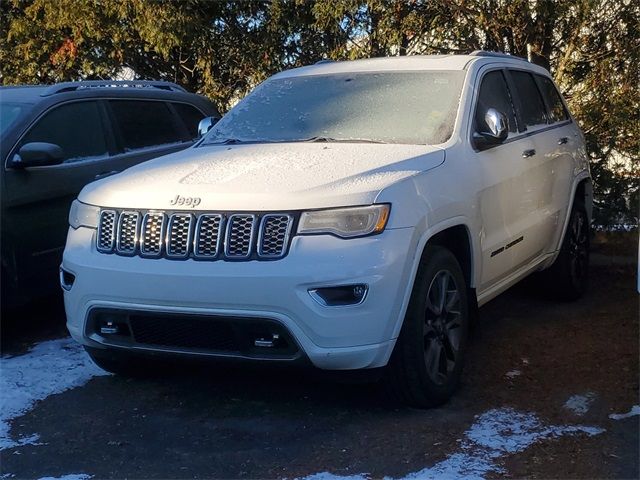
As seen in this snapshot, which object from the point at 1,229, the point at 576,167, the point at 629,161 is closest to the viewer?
the point at 1,229

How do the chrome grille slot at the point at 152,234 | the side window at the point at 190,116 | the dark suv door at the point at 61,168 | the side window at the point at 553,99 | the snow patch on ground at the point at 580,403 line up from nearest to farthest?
the chrome grille slot at the point at 152,234 → the snow patch on ground at the point at 580,403 → the dark suv door at the point at 61,168 → the side window at the point at 553,99 → the side window at the point at 190,116

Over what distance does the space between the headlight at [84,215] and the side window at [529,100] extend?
2.95 meters

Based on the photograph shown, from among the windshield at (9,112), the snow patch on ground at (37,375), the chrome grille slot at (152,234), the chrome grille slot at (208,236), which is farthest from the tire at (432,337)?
the windshield at (9,112)

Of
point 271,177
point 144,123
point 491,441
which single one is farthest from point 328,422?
point 144,123

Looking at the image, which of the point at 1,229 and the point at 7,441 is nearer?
the point at 7,441

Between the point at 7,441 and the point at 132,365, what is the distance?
95 centimetres

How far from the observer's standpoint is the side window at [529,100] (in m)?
6.00

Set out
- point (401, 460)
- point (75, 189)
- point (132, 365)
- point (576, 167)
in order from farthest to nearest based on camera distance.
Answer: point (576, 167) < point (75, 189) < point (132, 365) < point (401, 460)

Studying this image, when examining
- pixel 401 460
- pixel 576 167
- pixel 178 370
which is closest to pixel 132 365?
pixel 178 370

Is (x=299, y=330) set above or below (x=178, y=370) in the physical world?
above

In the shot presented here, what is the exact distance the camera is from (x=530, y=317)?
6336mm

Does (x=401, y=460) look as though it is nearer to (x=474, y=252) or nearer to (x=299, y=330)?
(x=299, y=330)

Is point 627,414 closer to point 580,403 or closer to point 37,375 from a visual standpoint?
point 580,403

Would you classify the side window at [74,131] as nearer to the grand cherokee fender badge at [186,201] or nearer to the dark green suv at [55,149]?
the dark green suv at [55,149]
